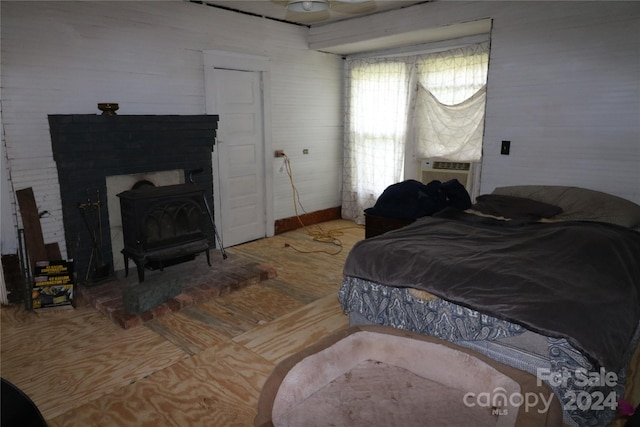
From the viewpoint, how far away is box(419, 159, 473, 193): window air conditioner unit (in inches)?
185

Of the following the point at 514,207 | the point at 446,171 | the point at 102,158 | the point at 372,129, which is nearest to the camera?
the point at 514,207

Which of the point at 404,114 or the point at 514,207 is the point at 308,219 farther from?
the point at 514,207

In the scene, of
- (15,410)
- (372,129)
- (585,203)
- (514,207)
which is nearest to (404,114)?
(372,129)

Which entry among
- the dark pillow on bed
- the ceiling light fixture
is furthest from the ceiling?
the dark pillow on bed

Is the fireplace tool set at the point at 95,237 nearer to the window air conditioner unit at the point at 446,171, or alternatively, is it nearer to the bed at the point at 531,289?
the bed at the point at 531,289

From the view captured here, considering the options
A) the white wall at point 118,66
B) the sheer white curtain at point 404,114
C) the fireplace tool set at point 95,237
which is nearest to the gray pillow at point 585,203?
the sheer white curtain at point 404,114

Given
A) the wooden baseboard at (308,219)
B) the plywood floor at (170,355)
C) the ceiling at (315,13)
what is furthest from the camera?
the wooden baseboard at (308,219)

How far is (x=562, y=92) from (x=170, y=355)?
11.9 ft

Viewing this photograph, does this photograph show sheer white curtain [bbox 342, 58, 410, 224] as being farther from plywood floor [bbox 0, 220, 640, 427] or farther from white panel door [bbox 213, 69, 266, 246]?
plywood floor [bbox 0, 220, 640, 427]

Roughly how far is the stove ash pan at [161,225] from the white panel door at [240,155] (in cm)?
86

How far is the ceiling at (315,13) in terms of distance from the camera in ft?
13.6

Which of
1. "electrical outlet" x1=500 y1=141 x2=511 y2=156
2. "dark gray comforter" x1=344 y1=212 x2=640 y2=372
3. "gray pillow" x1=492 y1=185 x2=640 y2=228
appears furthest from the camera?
"electrical outlet" x1=500 y1=141 x2=511 y2=156

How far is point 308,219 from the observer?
569 cm

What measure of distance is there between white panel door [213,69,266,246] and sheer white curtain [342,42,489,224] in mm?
1459
